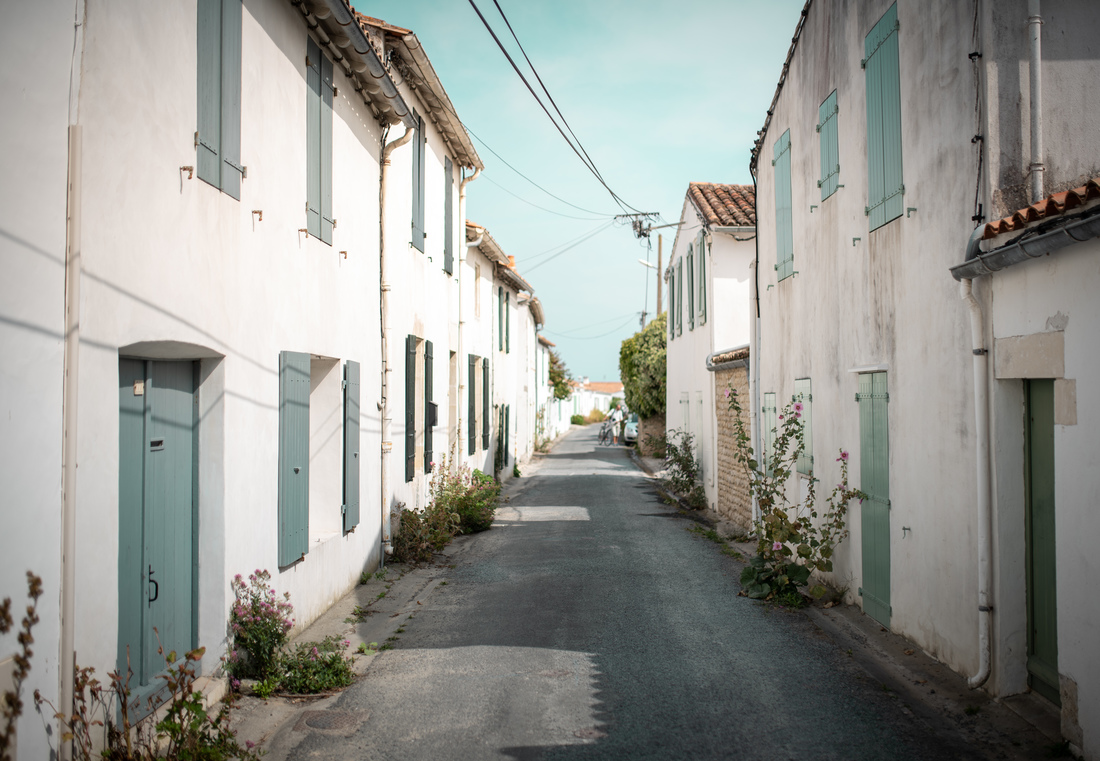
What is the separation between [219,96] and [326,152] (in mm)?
2220

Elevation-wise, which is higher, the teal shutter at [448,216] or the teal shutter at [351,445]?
the teal shutter at [448,216]

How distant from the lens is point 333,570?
7.55m

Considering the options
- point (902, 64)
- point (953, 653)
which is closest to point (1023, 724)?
point (953, 653)

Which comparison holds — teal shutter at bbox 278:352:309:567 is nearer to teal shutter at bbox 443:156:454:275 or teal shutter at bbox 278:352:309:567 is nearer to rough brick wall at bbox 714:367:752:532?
teal shutter at bbox 443:156:454:275

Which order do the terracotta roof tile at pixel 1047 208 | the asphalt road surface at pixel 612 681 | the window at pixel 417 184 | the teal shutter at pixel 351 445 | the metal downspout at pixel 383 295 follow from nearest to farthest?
1. the terracotta roof tile at pixel 1047 208
2. the asphalt road surface at pixel 612 681
3. the teal shutter at pixel 351 445
4. the metal downspout at pixel 383 295
5. the window at pixel 417 184

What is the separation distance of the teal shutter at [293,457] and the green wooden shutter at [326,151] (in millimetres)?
1347

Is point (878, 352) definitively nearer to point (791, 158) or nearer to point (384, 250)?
point (791, 158)

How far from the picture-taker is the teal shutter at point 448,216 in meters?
12.8

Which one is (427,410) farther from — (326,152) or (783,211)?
(783,211)

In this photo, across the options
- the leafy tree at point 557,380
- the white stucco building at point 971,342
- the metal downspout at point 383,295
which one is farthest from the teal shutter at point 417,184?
the leafy tree at point 557,380

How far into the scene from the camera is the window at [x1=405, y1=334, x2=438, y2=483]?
10.4 m

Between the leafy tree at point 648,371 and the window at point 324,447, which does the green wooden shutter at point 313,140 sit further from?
the leafy tree at point 648,371

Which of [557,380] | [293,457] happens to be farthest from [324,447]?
[557,380]

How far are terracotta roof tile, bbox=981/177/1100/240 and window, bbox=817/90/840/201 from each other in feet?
10.8
